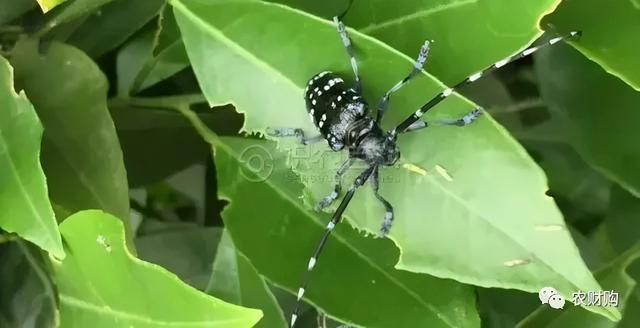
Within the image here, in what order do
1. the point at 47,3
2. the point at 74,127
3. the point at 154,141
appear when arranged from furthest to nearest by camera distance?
1. the point at 154,141
2. the point at 74,127
3. the point at 47,3

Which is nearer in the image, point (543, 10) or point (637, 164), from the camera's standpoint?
point (543, 10)

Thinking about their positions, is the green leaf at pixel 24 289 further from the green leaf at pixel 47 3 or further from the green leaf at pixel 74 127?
the green leaf at pixel 47 3

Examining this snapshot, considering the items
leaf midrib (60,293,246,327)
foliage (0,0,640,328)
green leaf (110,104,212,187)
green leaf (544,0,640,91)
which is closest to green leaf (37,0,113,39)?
foliage (0,0,640,328)

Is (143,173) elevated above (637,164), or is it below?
below

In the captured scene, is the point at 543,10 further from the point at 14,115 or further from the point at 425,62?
the point at 14,115

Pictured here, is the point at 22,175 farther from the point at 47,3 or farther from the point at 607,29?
the point at 607,29

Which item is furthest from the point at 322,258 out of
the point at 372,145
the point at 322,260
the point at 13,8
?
the point at 13,8

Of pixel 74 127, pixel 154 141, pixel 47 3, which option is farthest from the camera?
pixel 154 141

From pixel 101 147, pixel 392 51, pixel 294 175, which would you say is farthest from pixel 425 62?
pixel 101 147
